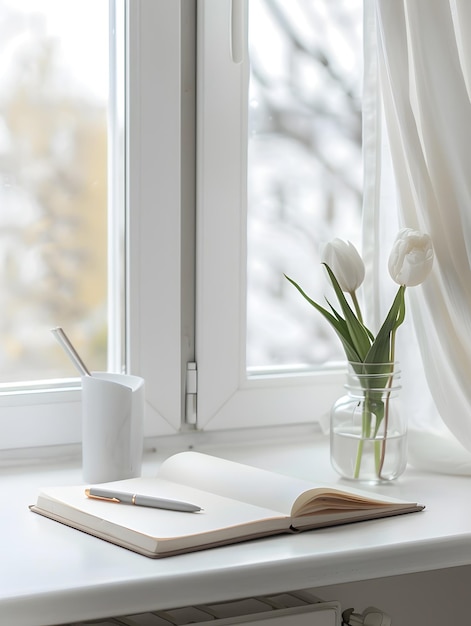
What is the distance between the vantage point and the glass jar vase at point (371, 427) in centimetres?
116

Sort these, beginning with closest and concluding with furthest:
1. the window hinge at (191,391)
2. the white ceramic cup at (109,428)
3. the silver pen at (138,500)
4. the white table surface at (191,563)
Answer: the white table surface at (191,563) < the silver pen at (138,500) < the white ceramic cup at (109,428) < the window hinge at (191,391)

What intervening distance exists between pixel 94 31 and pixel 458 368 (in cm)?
70

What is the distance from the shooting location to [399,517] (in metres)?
1.02

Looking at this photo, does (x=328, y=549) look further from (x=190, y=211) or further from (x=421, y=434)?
(x=190, y=211)

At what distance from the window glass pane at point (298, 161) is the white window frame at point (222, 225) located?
0.13 feet

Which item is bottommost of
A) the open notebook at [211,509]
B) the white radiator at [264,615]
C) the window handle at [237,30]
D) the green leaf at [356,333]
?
the white radiator at [264,615]

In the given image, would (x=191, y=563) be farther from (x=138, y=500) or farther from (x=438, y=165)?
(x=438, y=165)

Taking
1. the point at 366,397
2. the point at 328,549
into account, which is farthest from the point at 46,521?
the point at 366,397

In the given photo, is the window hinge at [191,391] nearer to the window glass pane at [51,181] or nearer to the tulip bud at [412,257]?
the window glass pane at [51,181]

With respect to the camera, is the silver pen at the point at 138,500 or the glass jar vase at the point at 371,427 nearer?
the silver pen at the point at 138,500

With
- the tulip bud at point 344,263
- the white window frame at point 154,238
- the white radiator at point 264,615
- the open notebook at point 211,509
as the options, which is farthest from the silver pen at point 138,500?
the tulip bud at point 344,263

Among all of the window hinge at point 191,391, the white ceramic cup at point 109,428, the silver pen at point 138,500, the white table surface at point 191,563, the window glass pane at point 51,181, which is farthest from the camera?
the window hinge at point 191,391

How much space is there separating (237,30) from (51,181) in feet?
1.17

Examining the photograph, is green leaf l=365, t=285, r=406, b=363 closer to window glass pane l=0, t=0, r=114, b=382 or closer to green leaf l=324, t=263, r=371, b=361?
green leaf l=324, t=263, r=371, b=361
